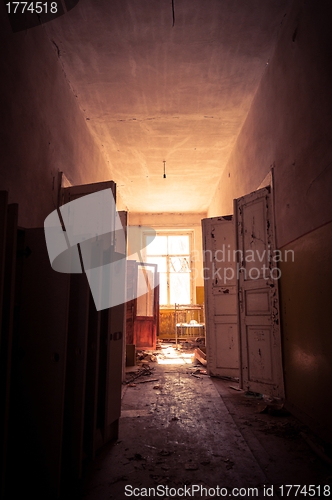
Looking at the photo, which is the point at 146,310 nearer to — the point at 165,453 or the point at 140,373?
the point at 140,373

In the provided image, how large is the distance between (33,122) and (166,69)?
1.78 metres

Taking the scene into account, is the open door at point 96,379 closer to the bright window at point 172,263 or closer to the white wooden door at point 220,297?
the white wooden door at point 220,297

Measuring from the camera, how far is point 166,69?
12.6ft

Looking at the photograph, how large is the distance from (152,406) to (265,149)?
3210mm

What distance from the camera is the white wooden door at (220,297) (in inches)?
189

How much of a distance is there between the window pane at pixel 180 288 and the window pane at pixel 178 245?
0.73 m

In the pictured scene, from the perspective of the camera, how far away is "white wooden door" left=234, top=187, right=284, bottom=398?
11.5 feet

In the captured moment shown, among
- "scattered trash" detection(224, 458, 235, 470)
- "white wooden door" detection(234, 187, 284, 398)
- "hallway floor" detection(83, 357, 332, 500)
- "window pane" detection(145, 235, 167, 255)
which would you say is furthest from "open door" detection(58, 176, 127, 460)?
"window pane" detection(145, 235, 167, 255)

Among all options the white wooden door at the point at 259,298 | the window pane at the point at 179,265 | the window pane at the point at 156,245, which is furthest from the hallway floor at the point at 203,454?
the window pane at the point at 156,245

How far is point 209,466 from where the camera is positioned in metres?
2.11

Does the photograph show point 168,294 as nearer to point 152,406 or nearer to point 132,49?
point 152,406

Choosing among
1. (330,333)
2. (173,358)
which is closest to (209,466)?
(330,333)

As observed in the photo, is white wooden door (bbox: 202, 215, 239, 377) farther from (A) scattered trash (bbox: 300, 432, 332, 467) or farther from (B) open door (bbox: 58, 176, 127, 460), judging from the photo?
(B) open door (bbox: 58, 176, 127, 460)

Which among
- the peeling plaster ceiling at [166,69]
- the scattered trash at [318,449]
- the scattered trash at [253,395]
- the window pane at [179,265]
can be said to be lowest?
the scattered trash at [253,395]
